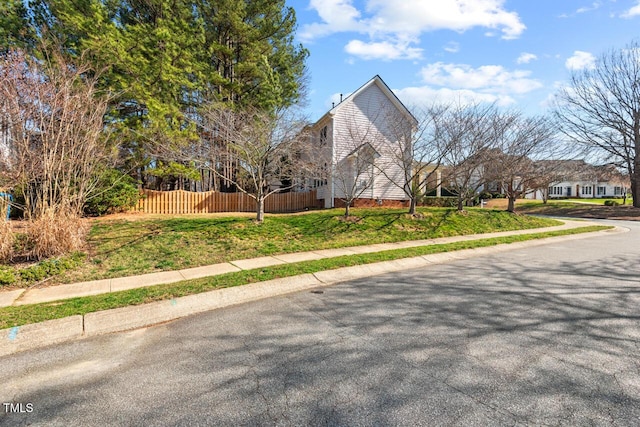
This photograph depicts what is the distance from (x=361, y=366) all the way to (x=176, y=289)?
3.88 metres

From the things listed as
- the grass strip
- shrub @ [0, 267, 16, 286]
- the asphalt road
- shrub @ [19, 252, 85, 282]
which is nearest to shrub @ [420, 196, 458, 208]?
the grass strip

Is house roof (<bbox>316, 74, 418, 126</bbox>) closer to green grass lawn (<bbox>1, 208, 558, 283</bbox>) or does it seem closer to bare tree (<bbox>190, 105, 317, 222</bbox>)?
bare tree (<bbox>190, 105, 317, 222</bbox>)

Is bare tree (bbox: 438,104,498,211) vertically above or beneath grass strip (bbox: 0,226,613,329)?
above

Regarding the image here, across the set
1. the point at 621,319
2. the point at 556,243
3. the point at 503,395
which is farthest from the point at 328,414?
the point at 556,243

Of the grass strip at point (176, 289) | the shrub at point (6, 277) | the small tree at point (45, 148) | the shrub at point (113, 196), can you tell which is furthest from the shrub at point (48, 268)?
the shrub at point (113, 196)

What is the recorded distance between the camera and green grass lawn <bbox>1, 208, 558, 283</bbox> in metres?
7.85

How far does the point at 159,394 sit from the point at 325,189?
17.0m

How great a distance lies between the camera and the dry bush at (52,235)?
720 centimetres

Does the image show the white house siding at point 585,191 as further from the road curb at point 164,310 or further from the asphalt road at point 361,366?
the asphalt road at point 361,366

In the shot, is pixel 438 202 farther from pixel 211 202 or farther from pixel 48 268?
pixel 48 268

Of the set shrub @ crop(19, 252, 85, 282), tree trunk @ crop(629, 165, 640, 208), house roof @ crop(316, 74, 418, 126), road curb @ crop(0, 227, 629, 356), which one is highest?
house roof @ crop(316, 74, 418, 126)

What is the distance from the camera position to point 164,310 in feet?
16.0

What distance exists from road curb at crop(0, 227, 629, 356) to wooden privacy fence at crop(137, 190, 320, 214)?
1231 cm

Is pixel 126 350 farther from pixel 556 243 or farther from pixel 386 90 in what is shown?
pixel 386 90
